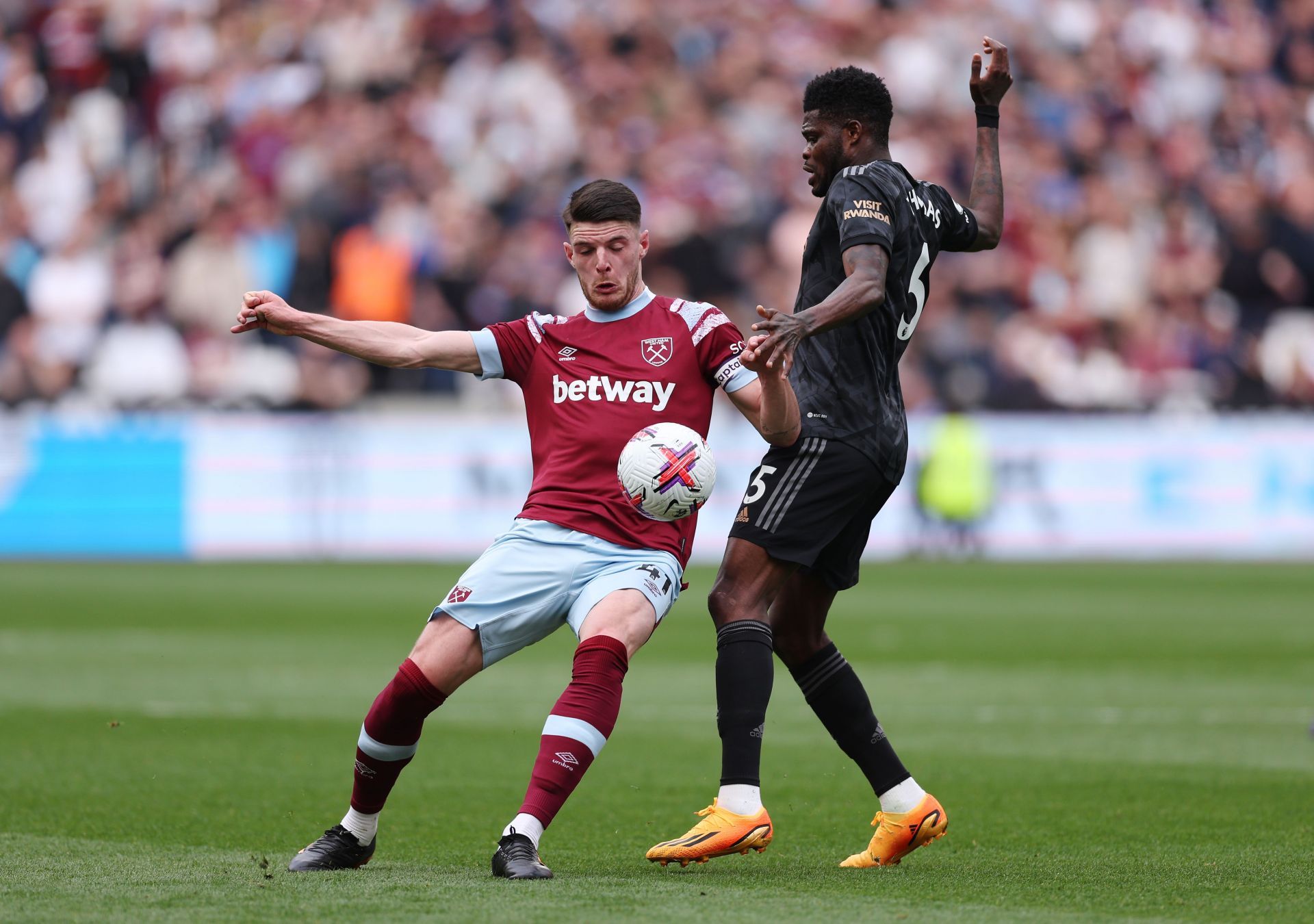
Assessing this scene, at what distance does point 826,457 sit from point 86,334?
16.5m

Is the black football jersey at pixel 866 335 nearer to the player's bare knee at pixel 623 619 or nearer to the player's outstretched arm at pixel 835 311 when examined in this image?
the player's outstretched arm at pixel 835 311

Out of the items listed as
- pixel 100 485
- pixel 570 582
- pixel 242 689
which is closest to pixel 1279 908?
pixel 570 582

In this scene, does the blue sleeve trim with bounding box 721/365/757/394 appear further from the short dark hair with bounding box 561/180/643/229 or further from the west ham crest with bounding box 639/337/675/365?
the short dark hair with bounding box 561/180/643/229

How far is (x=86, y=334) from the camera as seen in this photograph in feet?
68.5

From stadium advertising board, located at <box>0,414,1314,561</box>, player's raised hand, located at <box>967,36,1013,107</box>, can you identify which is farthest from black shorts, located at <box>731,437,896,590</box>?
stadium advertising board, located at <box>0,414,1314,561</box>

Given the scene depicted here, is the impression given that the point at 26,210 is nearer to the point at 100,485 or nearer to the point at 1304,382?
the point at 100,485

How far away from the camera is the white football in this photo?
5.50 metres

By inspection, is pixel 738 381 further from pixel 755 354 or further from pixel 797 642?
pixel 797 642

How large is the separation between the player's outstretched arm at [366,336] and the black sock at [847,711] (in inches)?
57.7

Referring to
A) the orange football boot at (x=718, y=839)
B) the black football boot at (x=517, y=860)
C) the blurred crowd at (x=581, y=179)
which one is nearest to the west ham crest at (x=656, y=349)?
the orange football boot at (x=718, y=839)

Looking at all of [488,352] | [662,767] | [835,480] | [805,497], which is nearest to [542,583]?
[488,352]

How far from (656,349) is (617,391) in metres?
0.18

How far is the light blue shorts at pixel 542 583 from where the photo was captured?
5.62m

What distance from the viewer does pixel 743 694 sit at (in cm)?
571
